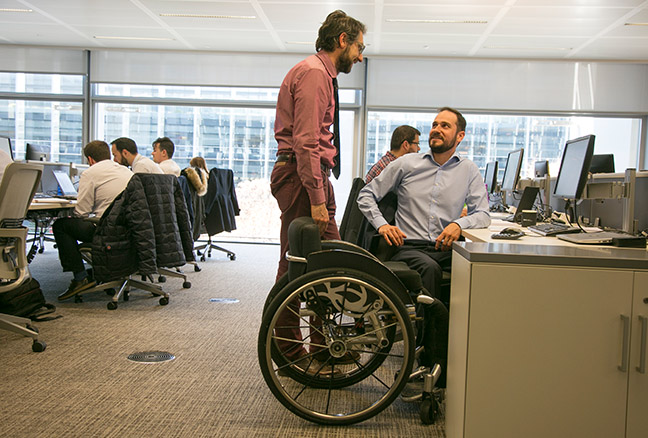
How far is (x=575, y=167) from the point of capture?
2699 mm

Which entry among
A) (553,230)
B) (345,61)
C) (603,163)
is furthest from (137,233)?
(603,163)

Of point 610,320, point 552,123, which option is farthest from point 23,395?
point 552,123

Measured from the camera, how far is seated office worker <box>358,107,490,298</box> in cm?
254

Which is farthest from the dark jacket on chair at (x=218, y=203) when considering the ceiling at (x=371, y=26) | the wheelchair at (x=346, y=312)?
the wheelchair at (x=346, y=312)

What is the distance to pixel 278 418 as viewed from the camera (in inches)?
75.7

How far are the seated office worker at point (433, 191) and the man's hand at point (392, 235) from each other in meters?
0.10

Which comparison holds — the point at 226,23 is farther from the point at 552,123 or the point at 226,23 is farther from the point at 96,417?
the point at 96,417

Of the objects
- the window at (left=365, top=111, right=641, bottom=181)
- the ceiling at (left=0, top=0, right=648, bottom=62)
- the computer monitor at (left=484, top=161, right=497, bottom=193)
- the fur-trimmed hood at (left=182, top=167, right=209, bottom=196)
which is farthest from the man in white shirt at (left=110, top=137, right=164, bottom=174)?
the window at (left=365, top=111, right=641, bottom=181)

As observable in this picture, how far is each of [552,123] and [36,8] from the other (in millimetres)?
6603

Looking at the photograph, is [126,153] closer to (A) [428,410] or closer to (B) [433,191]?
(B) [433,191]

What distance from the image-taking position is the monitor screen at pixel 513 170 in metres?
4.15

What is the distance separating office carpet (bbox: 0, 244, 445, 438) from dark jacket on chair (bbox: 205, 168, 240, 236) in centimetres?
221

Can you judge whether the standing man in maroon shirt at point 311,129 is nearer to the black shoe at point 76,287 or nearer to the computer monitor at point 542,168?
the black shoe at point 76,287

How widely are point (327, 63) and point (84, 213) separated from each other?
7.66 feet
